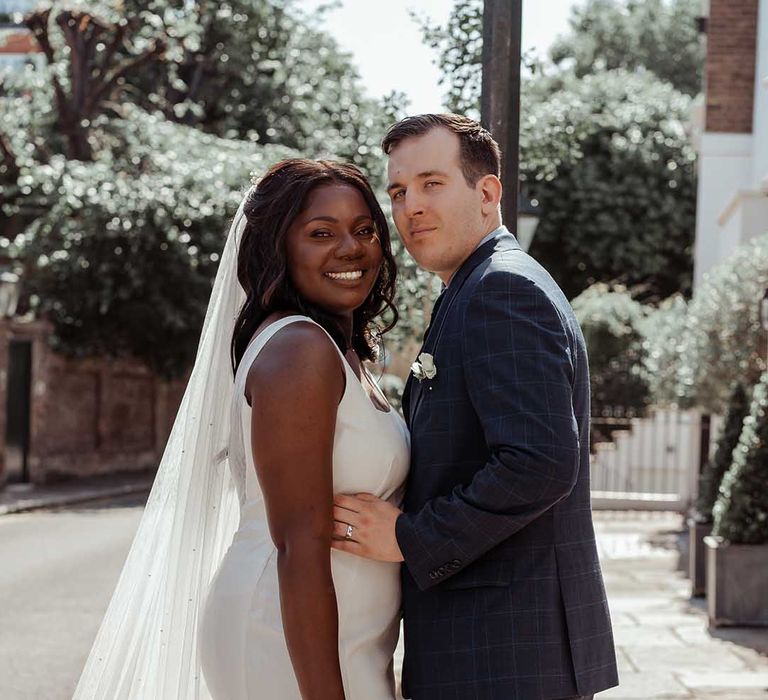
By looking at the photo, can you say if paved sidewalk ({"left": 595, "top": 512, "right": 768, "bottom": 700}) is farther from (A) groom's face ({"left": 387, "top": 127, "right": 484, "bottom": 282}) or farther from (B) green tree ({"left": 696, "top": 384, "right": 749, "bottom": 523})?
(A) groom's face ({"left": 387, "top": 127, "right": 484, "bottom": 282})

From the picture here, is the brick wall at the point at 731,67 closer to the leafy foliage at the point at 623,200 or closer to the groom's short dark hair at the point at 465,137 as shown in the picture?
the leafy foliage at the point at 623,200

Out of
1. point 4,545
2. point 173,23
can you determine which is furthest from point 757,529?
point 173,23

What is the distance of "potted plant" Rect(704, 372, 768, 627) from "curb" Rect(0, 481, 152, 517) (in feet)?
35.3

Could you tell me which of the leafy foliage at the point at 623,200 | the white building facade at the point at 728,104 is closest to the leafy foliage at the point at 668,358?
the white building facade at the point at 728,104

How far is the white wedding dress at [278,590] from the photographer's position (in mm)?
2510

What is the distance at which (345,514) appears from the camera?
247 cm

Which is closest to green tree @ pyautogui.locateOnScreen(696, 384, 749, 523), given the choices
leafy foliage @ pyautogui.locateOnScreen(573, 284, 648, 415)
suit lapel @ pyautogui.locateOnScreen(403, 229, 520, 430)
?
suit lapel @ pyautogui.locateOnScreen(403, 229, 520, 430)

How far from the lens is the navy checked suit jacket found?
2.35 m

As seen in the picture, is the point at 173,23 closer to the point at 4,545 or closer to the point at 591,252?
the point at 591,252

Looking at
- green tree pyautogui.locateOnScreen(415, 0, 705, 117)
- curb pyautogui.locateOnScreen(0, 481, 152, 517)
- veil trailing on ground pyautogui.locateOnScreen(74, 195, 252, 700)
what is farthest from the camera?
green tree pyautogui.locateOnScreen(415, 0, 705, 117)

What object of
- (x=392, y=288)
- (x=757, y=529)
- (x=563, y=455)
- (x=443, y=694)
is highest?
(x=392, y=288)

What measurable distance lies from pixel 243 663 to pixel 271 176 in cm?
105

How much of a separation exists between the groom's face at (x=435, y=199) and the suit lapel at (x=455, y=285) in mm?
49

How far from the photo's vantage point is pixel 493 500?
7.68ft
